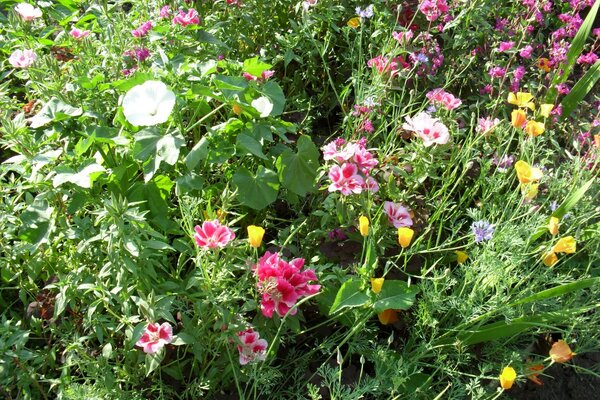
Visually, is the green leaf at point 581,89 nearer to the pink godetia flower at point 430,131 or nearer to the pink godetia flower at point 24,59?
the pink godetia flower at point 430,131

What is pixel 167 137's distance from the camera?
171cm

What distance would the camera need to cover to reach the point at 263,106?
1.81 meters

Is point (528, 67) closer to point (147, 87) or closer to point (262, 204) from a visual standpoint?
point (262, 204)

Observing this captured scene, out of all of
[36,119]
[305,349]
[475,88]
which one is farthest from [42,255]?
[475,88]

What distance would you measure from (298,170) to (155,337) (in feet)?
2.24

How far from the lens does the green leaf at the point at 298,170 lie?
6.22 ft

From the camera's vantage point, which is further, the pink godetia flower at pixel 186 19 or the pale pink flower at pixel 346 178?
the pink godetia flower at pixel 186 19

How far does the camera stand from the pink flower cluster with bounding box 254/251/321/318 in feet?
4.95

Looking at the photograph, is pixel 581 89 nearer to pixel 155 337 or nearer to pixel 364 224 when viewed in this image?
pixel 364 224

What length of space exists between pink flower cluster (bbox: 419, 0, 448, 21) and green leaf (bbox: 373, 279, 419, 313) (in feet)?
3.52

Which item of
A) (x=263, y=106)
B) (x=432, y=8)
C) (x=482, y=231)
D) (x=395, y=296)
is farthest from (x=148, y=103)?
(x=432, y=8)

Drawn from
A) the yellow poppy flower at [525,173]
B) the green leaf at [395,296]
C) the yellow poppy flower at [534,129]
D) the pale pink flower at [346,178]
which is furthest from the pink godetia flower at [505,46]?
the green leaf at [395,296]

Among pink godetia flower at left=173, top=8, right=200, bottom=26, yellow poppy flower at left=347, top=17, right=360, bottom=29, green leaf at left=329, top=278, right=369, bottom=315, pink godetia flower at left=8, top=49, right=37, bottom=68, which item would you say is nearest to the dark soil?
green leaf at left=329, top=278, right=369, bottom=315

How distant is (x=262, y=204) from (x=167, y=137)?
1.08 feet
